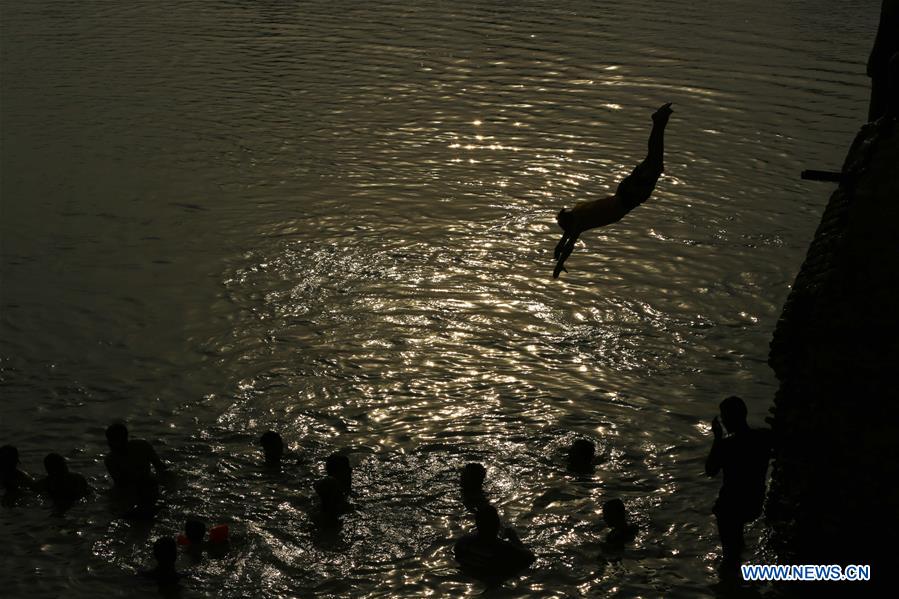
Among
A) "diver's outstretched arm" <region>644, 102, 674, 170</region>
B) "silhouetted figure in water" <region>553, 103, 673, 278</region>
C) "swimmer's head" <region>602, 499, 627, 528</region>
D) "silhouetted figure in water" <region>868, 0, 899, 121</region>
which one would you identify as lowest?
"swimmer's head" <region>602, 499, 627, 528</region>

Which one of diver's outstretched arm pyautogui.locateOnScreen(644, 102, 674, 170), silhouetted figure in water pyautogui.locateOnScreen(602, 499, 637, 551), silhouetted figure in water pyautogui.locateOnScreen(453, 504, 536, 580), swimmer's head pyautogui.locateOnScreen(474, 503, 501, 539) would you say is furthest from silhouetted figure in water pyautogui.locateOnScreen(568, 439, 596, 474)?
diver's outstretched arm pyautogui.locateOnScreen(644, 102, 674, 170)

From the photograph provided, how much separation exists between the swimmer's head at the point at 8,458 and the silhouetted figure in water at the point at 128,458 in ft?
3.82

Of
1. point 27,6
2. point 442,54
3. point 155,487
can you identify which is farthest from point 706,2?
point 155,487

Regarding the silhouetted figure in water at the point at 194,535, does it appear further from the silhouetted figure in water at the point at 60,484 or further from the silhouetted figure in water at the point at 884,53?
the silhouetted figure in water at the point at 884,53

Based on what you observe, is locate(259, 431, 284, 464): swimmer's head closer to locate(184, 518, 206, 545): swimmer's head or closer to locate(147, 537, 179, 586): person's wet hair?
locate(184, 518, 206, 545): swimmer's head

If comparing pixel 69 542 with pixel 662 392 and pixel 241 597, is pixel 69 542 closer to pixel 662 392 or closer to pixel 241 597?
pixel 241 597

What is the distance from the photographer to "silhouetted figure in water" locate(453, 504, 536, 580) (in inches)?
431

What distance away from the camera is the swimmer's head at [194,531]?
1137cm

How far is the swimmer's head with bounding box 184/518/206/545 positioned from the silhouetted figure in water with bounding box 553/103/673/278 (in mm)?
5390

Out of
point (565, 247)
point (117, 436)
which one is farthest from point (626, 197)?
point (117, 436)

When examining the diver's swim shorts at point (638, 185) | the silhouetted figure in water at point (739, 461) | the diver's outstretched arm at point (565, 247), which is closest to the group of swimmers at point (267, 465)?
the silhouetted figure in water at point (739, 461)

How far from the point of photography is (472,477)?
1223 centimetres

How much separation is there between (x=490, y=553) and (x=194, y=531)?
317cm

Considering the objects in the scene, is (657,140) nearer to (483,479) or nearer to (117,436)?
(483,479)
